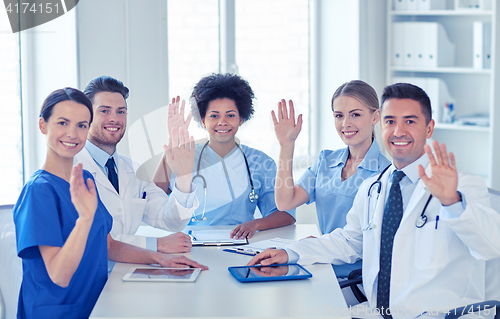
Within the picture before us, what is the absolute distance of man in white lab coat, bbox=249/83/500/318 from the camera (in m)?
1.41

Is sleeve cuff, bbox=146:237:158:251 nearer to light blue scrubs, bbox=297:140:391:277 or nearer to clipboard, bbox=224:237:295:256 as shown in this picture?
clipboard, bbox=224:237:295:256

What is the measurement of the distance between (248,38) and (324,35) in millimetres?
763

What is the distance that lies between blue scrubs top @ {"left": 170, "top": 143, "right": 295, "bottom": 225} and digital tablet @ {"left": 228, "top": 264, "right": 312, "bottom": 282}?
72 centimetres

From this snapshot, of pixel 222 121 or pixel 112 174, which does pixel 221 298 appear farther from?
pixel 222 121

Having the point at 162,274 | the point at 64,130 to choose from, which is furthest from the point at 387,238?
the point at 64,130

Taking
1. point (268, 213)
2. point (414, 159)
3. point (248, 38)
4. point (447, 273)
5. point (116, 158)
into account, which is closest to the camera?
point (447, 273)

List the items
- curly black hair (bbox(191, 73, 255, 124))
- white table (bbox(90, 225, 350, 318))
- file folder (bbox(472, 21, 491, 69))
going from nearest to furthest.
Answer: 1. white table (bbox(90, 225, 350, 318))
2. curly black hair (bbox(191, 73, 255, 124))
3. file folder (bbox(472, 21, 491, 69))

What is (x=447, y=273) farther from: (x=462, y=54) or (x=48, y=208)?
(x=462, y=54)

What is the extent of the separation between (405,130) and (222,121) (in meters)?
0.95

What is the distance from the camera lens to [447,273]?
1530 millimetres

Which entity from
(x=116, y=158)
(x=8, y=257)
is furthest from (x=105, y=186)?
(x=8, y=257)

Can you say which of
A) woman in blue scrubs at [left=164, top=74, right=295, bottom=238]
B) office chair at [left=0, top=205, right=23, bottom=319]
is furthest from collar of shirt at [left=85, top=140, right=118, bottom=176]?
woman in blue scrubs at [left=164, top=74, right=295, bottom=238]

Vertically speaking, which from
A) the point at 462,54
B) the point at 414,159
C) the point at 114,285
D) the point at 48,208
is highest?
the point at 462,54

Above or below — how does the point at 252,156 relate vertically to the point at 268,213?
above
